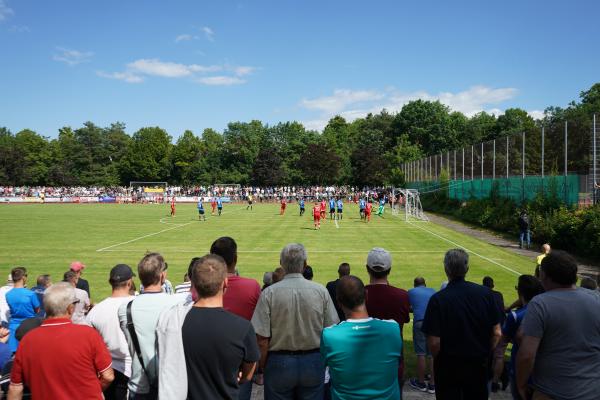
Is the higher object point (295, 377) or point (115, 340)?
point (115, 340)

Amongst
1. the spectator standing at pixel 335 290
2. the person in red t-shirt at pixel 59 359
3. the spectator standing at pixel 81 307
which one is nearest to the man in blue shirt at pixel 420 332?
the spectator standing at pixel 335 290

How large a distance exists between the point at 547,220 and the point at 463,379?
2057cm

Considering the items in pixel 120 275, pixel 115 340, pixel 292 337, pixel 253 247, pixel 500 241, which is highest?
pixel 120 275

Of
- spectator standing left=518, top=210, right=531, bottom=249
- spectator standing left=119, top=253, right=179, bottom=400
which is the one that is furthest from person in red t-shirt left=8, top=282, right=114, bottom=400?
spectator standing left=518, top=210, right=531, bottom=249

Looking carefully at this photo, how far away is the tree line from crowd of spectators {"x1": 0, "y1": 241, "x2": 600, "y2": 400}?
77.7 m

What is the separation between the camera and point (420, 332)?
6.65 metres

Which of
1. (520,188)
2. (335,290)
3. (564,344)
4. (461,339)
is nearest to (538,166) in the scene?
(520,188)

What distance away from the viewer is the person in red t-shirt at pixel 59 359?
3479mm

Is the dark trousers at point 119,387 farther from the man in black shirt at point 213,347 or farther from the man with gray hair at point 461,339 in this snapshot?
the man with gray hair at point 461,339

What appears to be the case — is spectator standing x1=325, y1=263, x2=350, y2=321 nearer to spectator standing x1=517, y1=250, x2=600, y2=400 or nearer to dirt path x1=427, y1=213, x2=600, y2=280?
spectator standing x1=517, y1=250, x2=600, y2=400

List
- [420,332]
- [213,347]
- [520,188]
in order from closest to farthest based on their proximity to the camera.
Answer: [213,347]
[420,332]
[520,188]

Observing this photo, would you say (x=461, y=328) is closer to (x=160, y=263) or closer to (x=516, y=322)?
(x=516, y=322)

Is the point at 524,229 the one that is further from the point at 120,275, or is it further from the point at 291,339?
the point at 120,275

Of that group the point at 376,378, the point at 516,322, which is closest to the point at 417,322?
the point at 516,322
